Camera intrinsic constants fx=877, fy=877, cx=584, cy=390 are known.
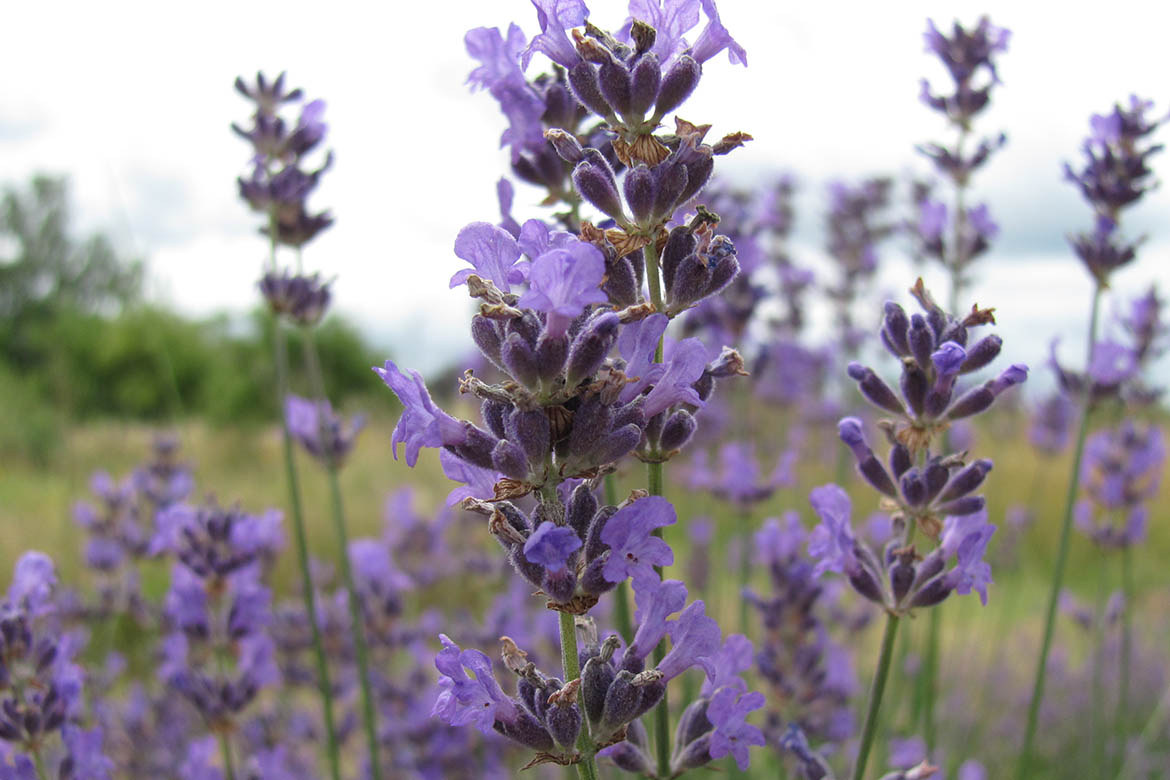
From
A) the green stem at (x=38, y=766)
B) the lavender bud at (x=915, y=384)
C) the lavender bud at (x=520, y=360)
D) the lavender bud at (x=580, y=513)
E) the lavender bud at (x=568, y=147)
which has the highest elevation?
the lavender bud at (x=568, y=147)

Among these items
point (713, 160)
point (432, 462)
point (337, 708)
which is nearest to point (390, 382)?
point (713, 160)

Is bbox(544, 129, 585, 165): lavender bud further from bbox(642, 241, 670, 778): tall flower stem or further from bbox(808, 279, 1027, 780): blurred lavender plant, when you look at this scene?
bbox(808, 279, 1027, 780): blurred lavender plant

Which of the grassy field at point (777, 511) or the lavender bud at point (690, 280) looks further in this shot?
the grassy field at point (777, 511)

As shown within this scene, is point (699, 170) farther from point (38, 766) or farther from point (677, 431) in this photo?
point (38, 766)

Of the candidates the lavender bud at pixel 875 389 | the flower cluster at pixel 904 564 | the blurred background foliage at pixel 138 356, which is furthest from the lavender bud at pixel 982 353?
the blurred background foliage at pixel 138 356

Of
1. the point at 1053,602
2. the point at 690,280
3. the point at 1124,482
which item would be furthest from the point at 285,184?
the point at 1124,482

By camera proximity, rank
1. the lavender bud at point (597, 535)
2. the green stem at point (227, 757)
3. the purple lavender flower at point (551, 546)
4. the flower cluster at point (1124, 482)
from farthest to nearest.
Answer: the flower cluster at point (1124, 482) → the green stem at point (227, 757) → the lavender bud at point (597, 535) → the purple lavender flower at point (551, 546)

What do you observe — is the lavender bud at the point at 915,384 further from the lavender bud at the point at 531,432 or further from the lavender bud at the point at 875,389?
the lavender bud at the point at 531,432

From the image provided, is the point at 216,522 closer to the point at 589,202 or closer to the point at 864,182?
the point at 589,202

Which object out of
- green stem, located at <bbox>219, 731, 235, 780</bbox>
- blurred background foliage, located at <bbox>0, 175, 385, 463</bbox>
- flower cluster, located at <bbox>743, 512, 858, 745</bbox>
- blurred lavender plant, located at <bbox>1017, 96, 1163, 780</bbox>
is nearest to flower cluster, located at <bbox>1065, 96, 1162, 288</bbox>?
blurred lavender plant, located at <bbox>1017, 96, 1163, 780</bbox>
